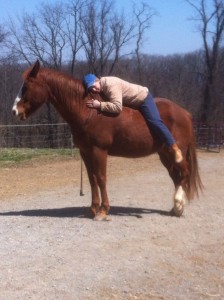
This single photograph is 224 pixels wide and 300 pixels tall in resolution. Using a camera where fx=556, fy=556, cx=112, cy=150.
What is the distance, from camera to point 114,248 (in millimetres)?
5660

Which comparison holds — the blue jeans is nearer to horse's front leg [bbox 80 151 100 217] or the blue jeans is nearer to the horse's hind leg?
the horse's hind leg

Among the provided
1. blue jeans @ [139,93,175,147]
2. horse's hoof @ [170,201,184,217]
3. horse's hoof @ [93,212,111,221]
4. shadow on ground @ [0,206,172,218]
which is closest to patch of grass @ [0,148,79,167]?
shadow on ground @ [0,206,172,218]

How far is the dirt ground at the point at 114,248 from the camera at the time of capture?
4492 millimetres

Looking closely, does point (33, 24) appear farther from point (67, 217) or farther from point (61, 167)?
point (67, 217)

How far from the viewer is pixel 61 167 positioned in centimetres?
1564

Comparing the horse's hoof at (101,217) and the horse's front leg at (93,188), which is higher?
the horse's front leg at (93,188)

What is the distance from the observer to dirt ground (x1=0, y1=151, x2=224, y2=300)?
4.49 m

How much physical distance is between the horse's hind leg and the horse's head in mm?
1861

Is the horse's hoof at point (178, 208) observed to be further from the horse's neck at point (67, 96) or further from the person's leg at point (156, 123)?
the horse's neck at point (67, 96)

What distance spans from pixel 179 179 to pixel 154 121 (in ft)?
3.18

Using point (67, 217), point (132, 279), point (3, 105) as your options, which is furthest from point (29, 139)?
point (132, 279)

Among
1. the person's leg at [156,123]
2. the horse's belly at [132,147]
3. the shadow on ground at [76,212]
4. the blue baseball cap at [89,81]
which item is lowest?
the shadow on ground at [76,212]

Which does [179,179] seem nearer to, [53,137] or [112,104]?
[112,104]

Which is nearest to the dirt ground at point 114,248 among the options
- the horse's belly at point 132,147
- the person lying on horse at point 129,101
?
the horse's belly at point 132,147
